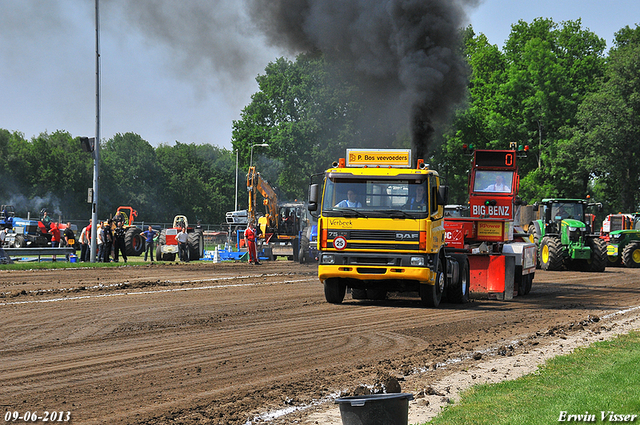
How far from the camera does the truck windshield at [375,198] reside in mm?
14023

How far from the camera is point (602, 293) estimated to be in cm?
Result: 1967

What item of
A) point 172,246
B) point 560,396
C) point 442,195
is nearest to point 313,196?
point 442,195

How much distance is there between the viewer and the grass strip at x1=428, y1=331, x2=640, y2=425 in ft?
18.9

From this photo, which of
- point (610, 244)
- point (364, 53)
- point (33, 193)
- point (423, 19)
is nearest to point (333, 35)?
point (364, 53)

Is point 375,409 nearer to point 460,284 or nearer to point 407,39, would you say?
point 460,284

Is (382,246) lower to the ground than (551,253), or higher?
higher

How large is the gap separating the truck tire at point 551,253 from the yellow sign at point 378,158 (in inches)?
667

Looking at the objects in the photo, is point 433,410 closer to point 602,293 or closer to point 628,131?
point 602,293

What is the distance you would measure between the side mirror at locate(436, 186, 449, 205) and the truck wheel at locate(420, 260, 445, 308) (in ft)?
4.59

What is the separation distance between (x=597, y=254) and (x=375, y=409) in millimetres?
27552

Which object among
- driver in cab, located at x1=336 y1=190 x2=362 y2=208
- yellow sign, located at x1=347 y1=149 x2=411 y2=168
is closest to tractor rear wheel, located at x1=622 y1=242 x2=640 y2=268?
yellow sign, located at x1=347 y1=149 x2=411 y2=168

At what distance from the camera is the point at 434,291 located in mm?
14539

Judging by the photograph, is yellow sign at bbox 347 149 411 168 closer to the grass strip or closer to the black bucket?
the grass strip

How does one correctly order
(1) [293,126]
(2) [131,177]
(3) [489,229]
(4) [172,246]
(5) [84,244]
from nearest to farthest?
(3) [489,229] < (5) [84,244] < (4) [172,246] < (1) [293,126] < (2) [131,177]
